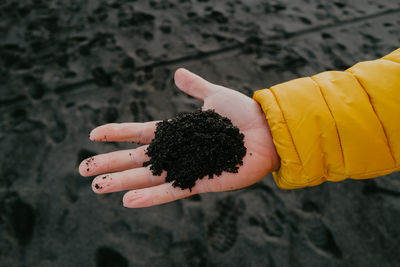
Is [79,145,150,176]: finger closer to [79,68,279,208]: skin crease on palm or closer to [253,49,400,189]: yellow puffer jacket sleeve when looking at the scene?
[79,68,279,208]: skin crease on palm

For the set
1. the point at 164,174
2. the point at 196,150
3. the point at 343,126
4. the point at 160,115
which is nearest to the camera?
the point at 343,126

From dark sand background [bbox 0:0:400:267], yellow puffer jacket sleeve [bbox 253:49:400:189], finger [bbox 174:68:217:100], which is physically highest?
yellow puffer jacket sleeve [bbox 253:49:400:189]

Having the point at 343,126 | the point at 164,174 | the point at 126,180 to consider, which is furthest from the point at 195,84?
the point at 343,126

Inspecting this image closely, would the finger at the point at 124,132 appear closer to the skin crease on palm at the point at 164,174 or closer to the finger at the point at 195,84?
the skin crease on palm at the point at 164,174

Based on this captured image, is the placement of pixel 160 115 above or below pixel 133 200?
below

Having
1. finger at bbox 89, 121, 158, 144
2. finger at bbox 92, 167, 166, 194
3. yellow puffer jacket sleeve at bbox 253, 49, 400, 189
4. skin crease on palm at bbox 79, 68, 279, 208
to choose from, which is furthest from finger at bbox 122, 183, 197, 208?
yellow puffer jacket sleeve at bbox 253, 49, 400, 189

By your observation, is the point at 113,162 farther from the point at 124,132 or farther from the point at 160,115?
the point at 160,115

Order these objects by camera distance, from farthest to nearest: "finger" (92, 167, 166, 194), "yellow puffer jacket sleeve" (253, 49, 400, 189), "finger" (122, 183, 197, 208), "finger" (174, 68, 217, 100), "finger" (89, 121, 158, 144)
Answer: "finger" (174, 68, 217, 100)
"finger" (89, 121, 158, 144)
"finger" (92, 167, 166, 194)
"finger" (122, 183, 197, 208)
"yellow puffer jacket sleeve" (253, 49, 400, 189)
